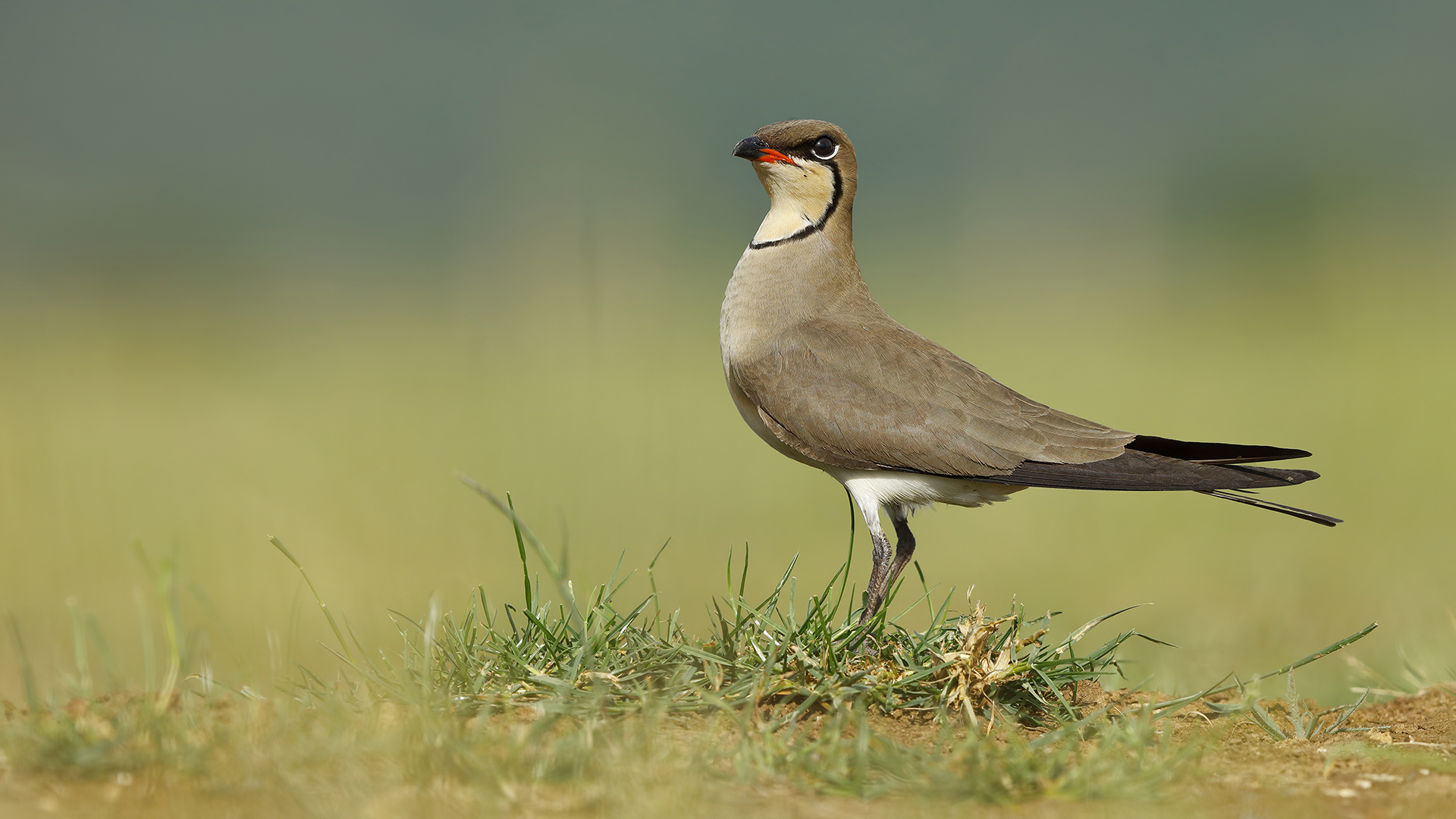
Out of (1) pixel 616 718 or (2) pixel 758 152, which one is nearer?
(1) pixel 616 718

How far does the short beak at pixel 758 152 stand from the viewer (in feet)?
17.6

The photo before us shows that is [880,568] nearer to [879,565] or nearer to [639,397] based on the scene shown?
[879,565]

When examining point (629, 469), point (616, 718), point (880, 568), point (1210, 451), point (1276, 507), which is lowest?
point (629, 469)

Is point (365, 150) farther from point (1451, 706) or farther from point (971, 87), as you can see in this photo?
point (1451, 706)

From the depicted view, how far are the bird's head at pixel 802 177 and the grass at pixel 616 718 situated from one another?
5.80 feet

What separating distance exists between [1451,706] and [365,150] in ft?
304

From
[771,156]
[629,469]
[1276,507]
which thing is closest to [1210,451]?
[1276,507]

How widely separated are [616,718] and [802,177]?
287 cm

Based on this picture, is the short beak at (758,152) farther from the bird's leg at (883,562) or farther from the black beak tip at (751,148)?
the bird's leg at (883,562)

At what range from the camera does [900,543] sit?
512cm

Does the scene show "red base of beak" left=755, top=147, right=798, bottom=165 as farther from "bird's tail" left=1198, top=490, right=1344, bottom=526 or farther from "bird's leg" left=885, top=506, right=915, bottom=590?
"bird's tail" left=1198, top=490, right=1344, bottom=526

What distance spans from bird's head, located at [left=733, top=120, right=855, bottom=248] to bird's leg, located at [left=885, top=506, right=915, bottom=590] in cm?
138

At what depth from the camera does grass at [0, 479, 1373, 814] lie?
302 centimetres

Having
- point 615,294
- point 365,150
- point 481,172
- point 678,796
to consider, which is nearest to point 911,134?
point 481,172
